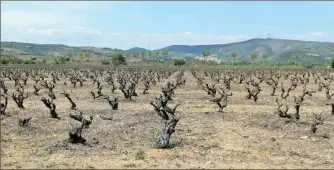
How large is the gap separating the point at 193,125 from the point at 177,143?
5379 mm

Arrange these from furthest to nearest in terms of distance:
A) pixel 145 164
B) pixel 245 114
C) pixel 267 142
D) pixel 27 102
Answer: pixel 27 102, pixel 245 114, pixel 267 142, pixel 145 164

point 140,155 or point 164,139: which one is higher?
point 164,139

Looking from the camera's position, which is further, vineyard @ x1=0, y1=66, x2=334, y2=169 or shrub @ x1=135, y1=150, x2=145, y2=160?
shrub @ x1=135, y1=150, x2=145, y2=160

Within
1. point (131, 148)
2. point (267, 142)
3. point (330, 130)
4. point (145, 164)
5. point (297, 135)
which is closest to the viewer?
point (145, 164)

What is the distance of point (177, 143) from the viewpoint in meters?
22.1

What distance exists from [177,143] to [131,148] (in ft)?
8.30

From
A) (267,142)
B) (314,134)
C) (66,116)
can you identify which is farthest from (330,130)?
(66,116)

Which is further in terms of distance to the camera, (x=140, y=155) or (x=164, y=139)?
(x=164, y=139)

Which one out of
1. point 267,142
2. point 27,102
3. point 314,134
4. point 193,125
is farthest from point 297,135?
point 27,102

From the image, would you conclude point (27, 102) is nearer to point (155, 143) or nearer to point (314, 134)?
point (155, 143)

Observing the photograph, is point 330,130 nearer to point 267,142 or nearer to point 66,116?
point 267,142

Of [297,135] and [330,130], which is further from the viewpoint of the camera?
[330,130]

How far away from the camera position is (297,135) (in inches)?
976

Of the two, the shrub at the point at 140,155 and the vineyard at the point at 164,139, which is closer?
the vineyard at the point at 164,139
